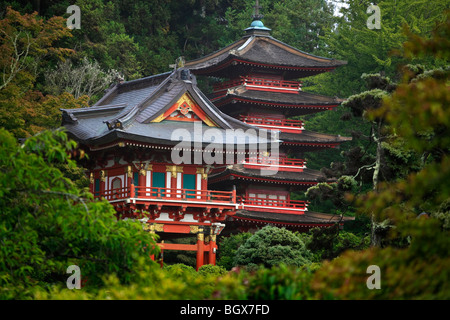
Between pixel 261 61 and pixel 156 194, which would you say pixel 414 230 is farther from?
pixel 261 61

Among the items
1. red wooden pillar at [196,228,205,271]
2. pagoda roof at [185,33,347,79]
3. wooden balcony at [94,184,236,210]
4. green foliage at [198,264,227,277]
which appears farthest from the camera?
pagoda roof at [185,33,347,79]

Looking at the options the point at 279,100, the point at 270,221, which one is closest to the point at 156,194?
the point at 270,221

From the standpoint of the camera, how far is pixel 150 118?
34500 mm

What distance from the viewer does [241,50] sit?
156 feet

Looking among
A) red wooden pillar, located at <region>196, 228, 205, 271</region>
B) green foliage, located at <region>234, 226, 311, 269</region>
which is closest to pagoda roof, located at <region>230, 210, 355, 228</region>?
red wooden pillar, located at <region>196, 228, 205, 271</region>

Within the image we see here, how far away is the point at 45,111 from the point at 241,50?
12.1 m

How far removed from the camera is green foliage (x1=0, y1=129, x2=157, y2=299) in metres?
16.5

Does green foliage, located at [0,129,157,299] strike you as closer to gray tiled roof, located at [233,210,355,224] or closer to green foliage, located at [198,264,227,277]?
green foliage, located at [198,264,227,277]

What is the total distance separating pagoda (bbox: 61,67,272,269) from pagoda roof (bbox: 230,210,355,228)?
7.48 meters

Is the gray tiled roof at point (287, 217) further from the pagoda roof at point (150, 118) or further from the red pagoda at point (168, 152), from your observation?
the pagoda roof at point (150, 118)

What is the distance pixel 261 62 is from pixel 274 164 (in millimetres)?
5731

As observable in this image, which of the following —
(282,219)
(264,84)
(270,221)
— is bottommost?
(270,221)

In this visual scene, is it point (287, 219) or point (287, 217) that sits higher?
point (287, 217)
